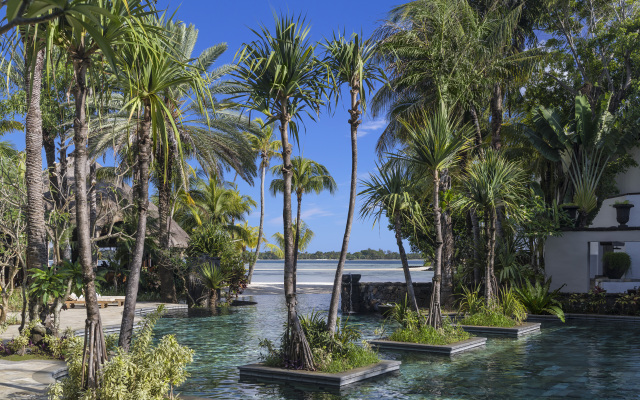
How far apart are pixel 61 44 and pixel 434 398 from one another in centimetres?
671

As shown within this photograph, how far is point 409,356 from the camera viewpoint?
41.2 feet

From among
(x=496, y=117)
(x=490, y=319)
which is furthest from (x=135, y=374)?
(x=496, y=117)

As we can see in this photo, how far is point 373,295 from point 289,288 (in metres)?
14.9

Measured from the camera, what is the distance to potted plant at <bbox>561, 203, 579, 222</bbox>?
23.2 meters

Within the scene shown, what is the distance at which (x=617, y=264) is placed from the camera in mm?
25281

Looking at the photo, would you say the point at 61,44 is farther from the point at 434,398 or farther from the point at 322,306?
the point at 322,306

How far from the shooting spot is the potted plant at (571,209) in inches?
912

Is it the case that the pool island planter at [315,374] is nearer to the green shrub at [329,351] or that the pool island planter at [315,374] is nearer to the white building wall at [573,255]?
the green shrub at [329,351]

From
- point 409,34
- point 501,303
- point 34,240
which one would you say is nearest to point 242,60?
point 34,240

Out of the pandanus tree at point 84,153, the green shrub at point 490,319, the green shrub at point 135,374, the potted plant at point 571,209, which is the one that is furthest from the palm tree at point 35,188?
the potted plant at point 571,209

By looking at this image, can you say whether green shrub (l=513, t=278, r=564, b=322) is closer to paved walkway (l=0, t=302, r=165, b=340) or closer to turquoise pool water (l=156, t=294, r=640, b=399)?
turquoise pool water (l=156, t=294, r=640, b=399)

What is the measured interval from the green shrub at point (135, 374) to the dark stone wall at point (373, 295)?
16.8 m

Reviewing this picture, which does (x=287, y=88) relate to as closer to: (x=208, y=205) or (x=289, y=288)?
(x=289, y=288)

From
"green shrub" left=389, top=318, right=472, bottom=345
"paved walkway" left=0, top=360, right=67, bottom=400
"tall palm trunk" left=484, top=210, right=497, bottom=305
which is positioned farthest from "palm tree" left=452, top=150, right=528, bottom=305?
A: "paved walkway" left=0, top=360, right=67, bottom=400
